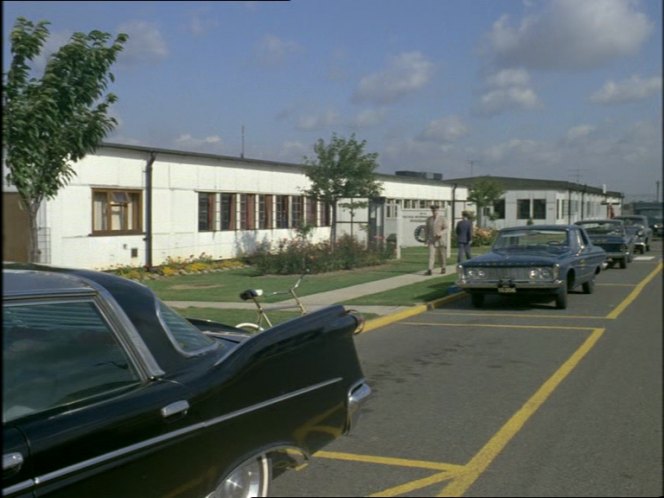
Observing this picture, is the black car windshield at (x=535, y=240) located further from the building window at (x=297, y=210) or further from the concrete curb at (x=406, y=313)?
the building window at (x=297, y=210)

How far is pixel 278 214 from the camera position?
90.4 ft

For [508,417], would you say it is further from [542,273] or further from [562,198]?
[542,273]

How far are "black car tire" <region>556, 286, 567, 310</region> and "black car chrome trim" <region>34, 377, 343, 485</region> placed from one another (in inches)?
384

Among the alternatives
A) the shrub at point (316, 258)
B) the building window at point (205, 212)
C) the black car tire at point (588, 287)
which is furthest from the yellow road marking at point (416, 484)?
the building window at point (205, 212)

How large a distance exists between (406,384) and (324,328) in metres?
3.72

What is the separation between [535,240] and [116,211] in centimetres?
1094

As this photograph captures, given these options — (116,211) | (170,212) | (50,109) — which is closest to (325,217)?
(170,212)

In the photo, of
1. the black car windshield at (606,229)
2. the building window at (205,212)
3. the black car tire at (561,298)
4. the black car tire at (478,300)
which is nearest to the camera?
the black car tire at (561,298)

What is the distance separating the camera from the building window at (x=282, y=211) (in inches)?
1085

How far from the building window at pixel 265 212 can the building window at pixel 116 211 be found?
252 inches

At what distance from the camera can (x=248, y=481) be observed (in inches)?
145

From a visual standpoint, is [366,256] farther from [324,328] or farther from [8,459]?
[8,459]

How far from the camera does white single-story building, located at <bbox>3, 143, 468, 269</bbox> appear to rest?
59.7 feet

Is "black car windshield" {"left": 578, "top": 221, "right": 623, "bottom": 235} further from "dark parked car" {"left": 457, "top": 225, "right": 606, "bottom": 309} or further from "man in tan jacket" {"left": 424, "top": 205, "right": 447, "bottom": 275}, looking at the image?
"dark parked car" {"left": 457, "top": 225, "right": 606, "bottom": 309}
